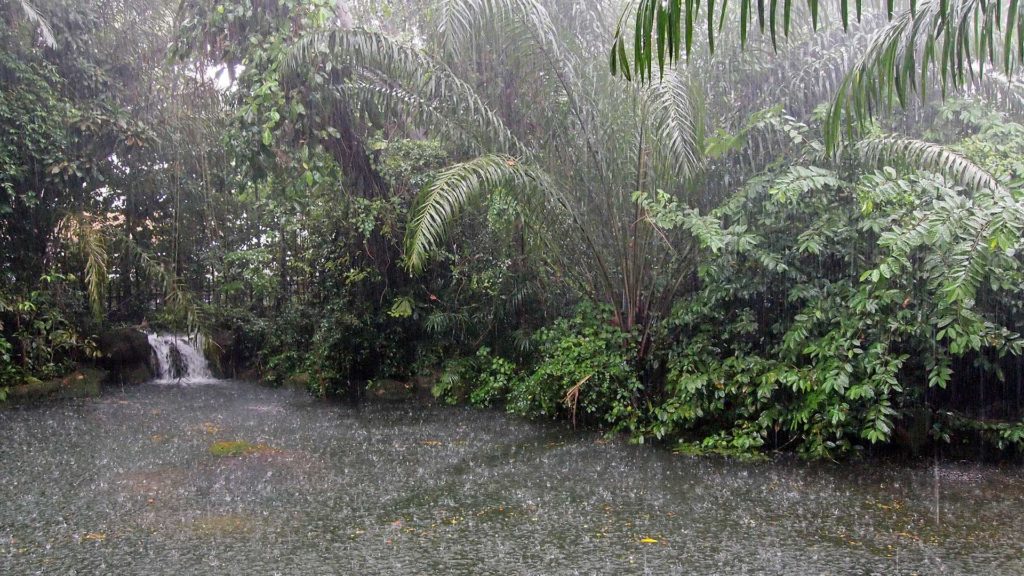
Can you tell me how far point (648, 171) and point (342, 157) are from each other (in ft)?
13.2

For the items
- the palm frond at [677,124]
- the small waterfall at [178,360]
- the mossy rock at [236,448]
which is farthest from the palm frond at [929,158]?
the small waterfall at [178,360]

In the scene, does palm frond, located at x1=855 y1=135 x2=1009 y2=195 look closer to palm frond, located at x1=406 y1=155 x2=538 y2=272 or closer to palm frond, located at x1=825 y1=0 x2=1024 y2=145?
palm frond, located at x1=825 y1=0 x2=1024 y2=145

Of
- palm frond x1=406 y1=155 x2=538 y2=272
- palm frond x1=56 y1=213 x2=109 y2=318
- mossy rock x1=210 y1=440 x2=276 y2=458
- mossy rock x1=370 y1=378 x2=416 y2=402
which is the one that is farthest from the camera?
mossy rock x1=370 y1=378 x2=416 y2=402

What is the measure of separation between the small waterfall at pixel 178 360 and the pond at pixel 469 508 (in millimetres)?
5972

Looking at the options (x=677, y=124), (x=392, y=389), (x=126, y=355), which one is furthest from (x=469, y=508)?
(x=126, y=355)

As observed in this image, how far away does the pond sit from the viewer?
4.08m

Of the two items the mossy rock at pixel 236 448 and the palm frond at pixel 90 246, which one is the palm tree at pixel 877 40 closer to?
the mossy rock at pixel 236 448

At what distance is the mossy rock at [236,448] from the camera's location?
6.77m

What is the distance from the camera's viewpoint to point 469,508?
16.7 feet

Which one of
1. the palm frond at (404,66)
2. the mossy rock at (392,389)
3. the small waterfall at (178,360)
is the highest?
the palm frond at (404,66)

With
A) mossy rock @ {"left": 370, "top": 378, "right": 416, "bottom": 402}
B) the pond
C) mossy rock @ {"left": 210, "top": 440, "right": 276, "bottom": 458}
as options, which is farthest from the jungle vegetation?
mossy rock @ {"left": 210, "top": 440, "right": 276, "bottom": 458}

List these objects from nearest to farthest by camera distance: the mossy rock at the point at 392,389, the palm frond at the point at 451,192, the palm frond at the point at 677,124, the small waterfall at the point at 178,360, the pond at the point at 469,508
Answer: the pond at the point at 469,508 → the palm frond at the point at 451,192 → the palm frond at the point at 677,124 → the mossy rock at the point at 392,389 → the small waterfall at the point at 178,360

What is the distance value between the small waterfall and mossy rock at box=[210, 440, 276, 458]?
6871mm

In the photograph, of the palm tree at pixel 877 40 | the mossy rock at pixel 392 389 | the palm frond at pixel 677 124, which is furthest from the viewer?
the mossy rock at pixel 392 389
